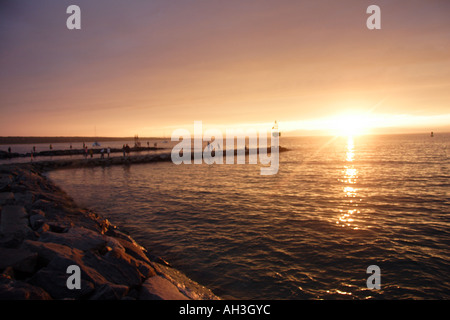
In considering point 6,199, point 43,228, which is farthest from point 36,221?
point 6,199

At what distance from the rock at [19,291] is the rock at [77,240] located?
1.91m

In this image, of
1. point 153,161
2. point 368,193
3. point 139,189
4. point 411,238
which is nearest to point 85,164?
point 153,161

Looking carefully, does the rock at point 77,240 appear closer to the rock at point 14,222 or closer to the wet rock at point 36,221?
the rock at point 14,222

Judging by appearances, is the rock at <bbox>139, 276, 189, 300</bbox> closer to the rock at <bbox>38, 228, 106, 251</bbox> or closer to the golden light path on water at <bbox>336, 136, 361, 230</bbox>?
the rock at <bbox>38, 228, 106, 251</bbox>

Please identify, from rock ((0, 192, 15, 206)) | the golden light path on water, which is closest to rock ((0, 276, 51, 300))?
rock ((0, 192, 15, 206))

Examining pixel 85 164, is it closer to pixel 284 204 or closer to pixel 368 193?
pixel 284 204

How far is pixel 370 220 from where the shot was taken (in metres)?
11.9

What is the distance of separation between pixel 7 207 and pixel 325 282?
11.4 metres

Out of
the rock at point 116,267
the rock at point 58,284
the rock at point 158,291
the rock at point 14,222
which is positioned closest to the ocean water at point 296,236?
the rock at point 158,291

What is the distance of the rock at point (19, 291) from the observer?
391 centimetres

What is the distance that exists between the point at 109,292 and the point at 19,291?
4.48ft

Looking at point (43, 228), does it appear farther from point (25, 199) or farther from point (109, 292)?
point (25, 199)

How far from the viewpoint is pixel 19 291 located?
400cm

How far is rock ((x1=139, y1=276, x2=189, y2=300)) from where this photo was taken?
4871mm
